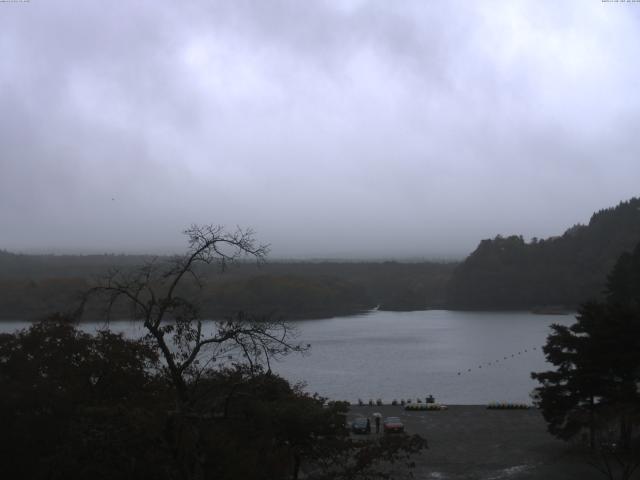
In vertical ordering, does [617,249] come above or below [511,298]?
above

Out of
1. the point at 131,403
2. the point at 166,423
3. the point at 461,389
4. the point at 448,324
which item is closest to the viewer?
the point at 166,423

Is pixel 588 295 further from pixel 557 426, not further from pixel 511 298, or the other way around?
pixel 557 426

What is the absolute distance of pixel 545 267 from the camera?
61438 millimetres

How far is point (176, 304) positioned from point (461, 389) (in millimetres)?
20239

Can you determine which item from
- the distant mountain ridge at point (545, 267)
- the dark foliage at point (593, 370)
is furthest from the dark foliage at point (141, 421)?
the distant mountain ridge at point (545, 267)

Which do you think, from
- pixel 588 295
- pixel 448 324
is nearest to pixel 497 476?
pixel 448 324

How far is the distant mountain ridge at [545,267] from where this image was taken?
190 ft

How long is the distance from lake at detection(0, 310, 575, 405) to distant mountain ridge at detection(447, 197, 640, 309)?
9.03 metres

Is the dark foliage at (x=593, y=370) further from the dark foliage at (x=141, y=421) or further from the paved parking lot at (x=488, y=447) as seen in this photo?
the dark foliage at (x=141, y=421)

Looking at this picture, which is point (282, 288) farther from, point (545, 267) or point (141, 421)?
point (141, 421)

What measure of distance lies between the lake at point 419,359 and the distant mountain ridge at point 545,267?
9025 millimetres

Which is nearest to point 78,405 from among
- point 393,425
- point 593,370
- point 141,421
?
point 141,421

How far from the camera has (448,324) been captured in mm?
48656

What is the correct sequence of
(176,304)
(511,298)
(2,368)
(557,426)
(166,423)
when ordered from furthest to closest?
(511,298) < (557,426) < (2,368) < (176,304) < (166,423)
